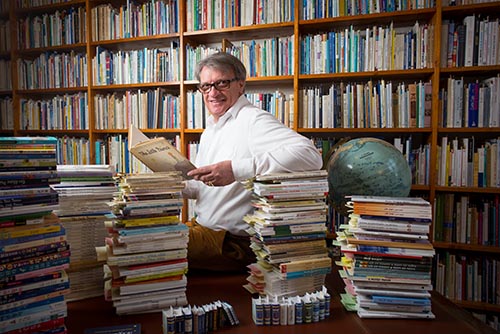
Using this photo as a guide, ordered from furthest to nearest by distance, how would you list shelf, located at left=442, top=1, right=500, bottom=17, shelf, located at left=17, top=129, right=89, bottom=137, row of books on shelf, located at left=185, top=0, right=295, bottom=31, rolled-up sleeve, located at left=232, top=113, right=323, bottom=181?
shelf, located at left=17, top=129, right=89, bottom=137 → row of books on shelf, located at left=185, top=0, right=295, bottom=31 → shelf, located at left=442, top=1, right=500, bottom=17 → rolled-up sleeve, located at left=232, top=113, right=323, bottom=181

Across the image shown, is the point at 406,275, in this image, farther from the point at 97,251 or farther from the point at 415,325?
the point at 97,251

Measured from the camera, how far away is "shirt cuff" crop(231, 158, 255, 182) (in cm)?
148

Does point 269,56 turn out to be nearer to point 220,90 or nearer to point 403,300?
point 220,90

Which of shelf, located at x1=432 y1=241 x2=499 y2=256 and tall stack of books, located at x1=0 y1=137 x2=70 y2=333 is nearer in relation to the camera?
tall stack of books, located at x1=0 y1=137 x2=70 y2=333

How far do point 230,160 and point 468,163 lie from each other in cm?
169

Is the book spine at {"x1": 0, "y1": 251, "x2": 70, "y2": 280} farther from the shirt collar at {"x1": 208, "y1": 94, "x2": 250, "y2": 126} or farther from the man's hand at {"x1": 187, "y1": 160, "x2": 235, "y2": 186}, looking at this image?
the shirt collar at {"x1": 208, "y1": 94, "x2": 250, "y2": 126}

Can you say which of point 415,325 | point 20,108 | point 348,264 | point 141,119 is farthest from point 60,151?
point 415,325

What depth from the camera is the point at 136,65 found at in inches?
116

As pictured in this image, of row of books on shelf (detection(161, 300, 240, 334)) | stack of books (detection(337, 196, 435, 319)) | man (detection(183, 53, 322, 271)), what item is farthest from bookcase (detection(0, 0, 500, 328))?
row of books on shelf (detection(161, 300, 240, 334))

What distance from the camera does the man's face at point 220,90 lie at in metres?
1.81

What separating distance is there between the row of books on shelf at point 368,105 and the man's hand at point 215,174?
1.22m

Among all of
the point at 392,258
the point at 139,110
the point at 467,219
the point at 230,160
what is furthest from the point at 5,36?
the point at 467,219

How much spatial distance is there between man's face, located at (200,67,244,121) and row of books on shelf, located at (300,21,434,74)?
0.89 metres

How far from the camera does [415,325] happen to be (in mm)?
1178
